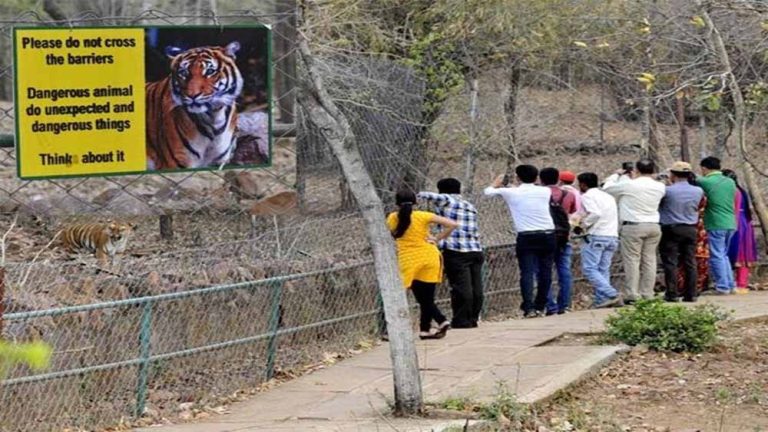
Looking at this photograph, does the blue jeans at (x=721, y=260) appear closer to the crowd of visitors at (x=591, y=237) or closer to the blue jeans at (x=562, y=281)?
the crowd of visitors at (x=591, y=237)

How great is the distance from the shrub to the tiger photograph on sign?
331 centimetres

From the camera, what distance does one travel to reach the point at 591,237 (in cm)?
1402

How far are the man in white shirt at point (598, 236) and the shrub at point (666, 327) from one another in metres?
2.84

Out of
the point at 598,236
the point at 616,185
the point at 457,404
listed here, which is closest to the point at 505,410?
the point at 457,404

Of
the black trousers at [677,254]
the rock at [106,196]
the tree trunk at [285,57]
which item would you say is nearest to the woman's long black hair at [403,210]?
the tree trunk at [285,57]

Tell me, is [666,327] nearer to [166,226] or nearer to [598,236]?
[598,236]

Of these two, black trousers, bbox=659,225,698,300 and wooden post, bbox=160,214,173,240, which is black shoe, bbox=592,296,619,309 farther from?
wooden post, bbox=160,214,173,240

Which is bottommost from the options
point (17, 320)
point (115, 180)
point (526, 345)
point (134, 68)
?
point (526, 345)

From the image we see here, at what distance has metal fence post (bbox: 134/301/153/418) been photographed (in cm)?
866

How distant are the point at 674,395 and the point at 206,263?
3.70 m

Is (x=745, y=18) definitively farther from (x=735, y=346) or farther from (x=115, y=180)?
(x=115, y=180)

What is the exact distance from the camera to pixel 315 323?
10.8 meters

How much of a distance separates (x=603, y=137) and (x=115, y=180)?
336 inches

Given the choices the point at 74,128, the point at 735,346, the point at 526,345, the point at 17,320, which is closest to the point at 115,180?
the point at 74,128
